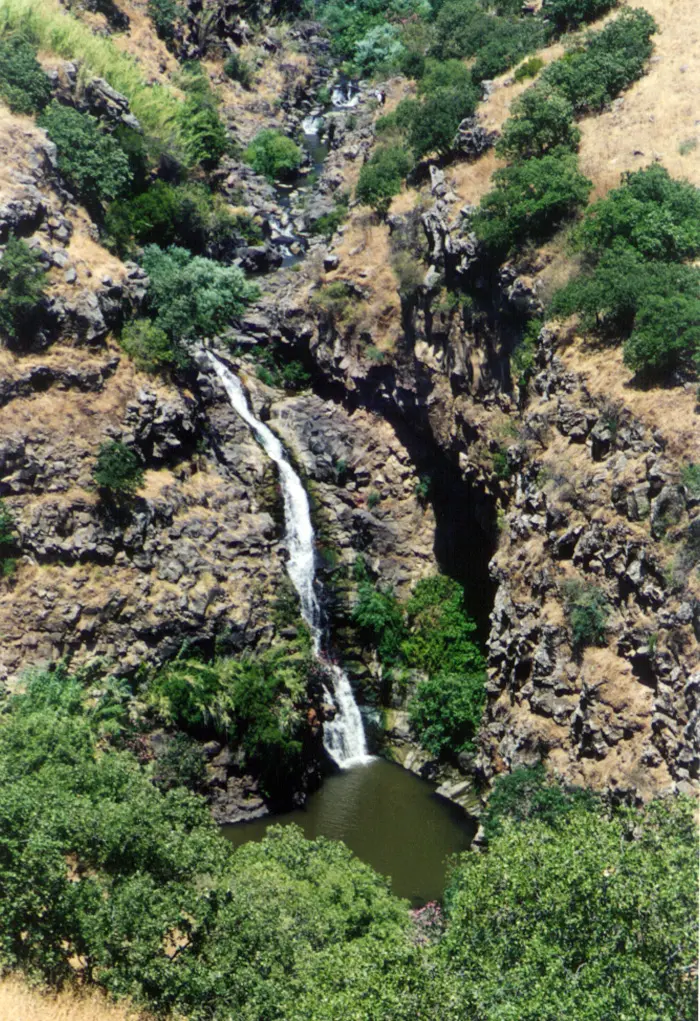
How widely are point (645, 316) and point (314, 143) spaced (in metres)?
49.4

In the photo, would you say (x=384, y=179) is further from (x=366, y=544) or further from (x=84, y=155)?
(x=366, y=544)

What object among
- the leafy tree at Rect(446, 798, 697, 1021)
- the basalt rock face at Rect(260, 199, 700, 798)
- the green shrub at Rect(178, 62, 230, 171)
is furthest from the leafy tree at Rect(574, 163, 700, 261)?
the green shrub at Rect(178, 62, 230, 171)

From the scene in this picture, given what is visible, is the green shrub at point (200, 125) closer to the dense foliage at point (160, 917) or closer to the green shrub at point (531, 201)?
the green shrub at point (531, 201)

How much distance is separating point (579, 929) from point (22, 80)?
136ft

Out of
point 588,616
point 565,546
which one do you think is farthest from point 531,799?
point 565,546

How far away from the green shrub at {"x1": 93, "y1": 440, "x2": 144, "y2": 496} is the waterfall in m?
8.24

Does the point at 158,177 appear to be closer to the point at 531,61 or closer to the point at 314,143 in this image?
the point at 531,61

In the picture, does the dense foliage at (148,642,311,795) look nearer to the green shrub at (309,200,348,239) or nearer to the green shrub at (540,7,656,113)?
the green shrub at (540,7,656,113)

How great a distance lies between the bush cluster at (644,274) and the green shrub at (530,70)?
14.4 meters

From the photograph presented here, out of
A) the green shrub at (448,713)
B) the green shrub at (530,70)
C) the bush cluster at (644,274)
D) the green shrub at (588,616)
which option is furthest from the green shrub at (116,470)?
the green shrub at (530,70)

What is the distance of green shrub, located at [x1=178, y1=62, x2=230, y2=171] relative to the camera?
5534cm

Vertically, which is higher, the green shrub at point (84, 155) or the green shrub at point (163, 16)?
the green shrub at point (163, 16)

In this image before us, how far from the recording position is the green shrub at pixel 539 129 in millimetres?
38062

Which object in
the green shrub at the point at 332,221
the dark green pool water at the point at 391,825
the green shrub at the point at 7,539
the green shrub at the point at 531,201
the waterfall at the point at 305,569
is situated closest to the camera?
the dark green pool water at the point at 391,825
